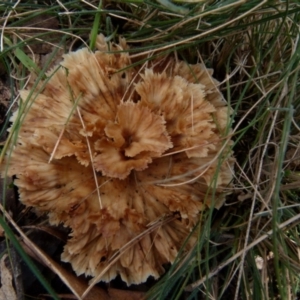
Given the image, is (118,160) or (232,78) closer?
(118,160)

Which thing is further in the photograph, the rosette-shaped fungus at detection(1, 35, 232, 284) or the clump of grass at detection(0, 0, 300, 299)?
the clump of grass at detection(0, 0, 300, 299)

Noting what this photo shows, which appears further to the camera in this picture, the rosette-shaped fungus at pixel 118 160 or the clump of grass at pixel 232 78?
the clump of grass at pixel 232 78

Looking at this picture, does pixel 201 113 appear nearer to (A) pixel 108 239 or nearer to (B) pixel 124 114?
(B) pixel 124 114

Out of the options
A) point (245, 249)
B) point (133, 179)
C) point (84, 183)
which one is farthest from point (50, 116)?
point (245, 249)
